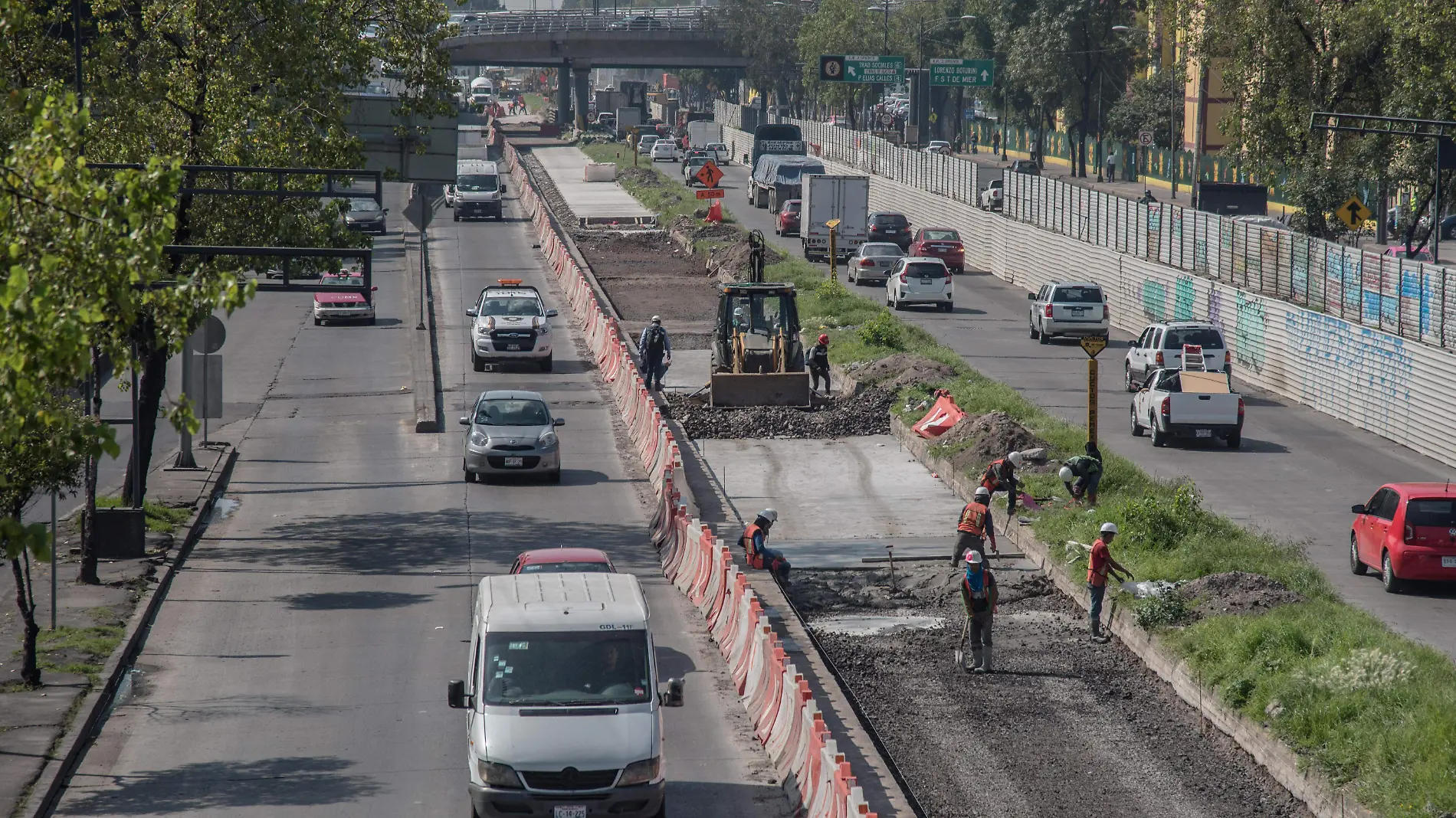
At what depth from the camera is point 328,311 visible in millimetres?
51719

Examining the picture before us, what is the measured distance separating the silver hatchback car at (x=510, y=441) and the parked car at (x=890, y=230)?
40326 mm

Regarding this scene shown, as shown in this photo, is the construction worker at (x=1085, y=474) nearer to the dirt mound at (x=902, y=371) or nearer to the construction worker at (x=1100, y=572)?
the construction worker at (x=1100, y=572)

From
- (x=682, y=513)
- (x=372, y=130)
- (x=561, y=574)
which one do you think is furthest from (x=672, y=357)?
(x=561, y=574)

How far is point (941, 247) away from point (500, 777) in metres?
50.9

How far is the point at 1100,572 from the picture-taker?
66.0 feet

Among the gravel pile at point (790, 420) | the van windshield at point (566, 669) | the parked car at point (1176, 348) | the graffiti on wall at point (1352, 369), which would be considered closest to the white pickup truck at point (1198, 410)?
the graffiti on wall at point (1352, 369)

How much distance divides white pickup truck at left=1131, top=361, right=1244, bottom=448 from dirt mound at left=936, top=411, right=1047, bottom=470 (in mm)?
2956

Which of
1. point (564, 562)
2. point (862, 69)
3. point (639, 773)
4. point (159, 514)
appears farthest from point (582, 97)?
point (639, 773)

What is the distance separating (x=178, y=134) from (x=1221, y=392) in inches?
754

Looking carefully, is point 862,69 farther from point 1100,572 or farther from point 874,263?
point 1100,572

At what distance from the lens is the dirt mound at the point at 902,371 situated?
38156mm

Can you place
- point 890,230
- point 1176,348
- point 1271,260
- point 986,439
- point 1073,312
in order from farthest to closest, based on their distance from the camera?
1. point 890,230
2. point 1073,312
3. point 1271,260
4. point 1176,348
5. point 986,439

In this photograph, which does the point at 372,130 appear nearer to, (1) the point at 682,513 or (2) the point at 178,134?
(2) the point at 178,134

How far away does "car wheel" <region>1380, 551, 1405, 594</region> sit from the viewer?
2242 cm
